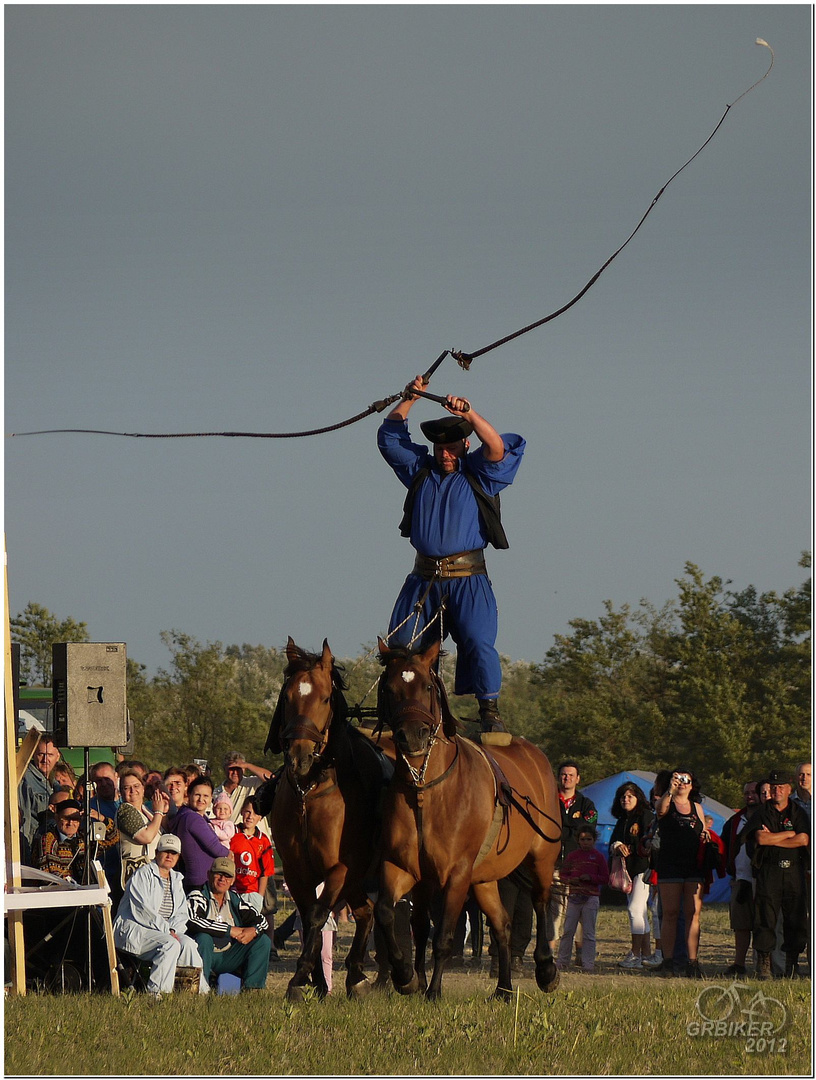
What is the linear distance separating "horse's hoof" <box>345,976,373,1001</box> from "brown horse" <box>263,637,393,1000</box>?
0.01 meters

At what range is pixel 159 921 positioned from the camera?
9664 mm

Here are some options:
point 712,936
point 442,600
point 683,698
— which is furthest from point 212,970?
point 683,698

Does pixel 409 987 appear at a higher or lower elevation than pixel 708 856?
lower

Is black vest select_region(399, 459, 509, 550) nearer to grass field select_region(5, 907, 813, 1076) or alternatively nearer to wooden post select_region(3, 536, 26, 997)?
wooden post select_region(3, 536, 26, 997)

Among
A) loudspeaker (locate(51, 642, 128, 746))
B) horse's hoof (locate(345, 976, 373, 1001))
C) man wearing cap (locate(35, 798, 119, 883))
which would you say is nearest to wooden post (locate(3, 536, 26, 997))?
man wearing cap (locate(35, 798, 119, 883))

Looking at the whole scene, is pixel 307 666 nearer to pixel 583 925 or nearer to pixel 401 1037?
pixel 401 1037

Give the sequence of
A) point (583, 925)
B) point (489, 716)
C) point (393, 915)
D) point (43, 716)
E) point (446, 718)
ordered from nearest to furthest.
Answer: point (393, 915), point (446, 718), point (489, 716), point (583, 925), point (43, 716)

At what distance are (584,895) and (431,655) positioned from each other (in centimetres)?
507

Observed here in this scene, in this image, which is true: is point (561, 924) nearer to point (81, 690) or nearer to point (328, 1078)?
point (81, 690)

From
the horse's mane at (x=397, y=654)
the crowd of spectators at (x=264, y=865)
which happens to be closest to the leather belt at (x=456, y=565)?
the horse's mane at (x=397, y=654)

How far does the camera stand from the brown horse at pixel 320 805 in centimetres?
859

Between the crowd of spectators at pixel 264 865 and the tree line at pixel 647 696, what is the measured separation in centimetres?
1986

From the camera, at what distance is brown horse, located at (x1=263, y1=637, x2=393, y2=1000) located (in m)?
8.59

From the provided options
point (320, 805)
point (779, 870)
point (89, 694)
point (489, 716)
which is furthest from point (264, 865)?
point (779, 870)
